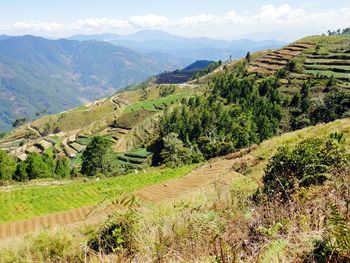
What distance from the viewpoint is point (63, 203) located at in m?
24.8

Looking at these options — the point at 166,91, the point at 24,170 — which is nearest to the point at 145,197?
the point at 24,170

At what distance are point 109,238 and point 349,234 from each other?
406 cm

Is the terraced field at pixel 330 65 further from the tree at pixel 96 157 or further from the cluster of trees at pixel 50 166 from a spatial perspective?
the cluster of trees at pixel 50 166

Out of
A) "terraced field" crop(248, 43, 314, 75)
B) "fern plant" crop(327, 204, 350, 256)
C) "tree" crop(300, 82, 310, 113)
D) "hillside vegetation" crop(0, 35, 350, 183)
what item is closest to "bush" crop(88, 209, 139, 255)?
"fern plant" crop(327, 204, 350, 256)

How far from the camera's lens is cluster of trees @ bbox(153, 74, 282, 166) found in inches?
2813

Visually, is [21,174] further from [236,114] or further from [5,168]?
[236,114]

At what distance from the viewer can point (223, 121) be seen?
8488cm

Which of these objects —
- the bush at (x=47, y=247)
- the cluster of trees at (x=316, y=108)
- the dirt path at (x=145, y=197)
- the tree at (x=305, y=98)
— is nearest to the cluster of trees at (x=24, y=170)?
the dirt path at (x=145, y=197)

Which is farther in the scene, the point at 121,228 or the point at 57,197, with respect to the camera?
the point at 57,197

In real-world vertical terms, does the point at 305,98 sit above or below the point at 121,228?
below

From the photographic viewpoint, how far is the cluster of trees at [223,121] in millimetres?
71438

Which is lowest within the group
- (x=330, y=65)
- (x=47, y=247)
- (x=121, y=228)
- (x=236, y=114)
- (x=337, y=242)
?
(x=236, y=114)

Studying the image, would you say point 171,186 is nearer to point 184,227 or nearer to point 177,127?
point 184,227

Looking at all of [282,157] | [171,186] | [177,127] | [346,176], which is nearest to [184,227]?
[346,176]
